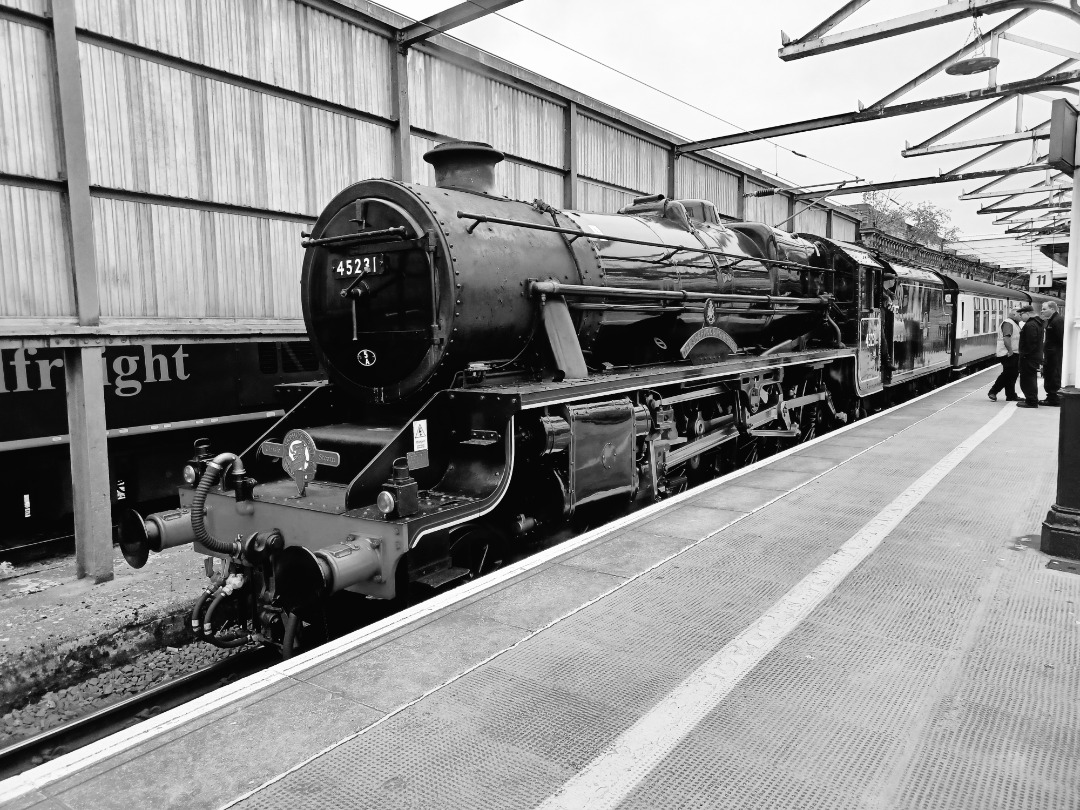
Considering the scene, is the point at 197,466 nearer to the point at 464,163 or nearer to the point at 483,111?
the point at 464,163

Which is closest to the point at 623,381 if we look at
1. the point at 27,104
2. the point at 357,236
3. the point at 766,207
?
the point at 357,236

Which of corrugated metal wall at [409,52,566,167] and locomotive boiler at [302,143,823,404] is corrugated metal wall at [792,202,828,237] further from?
locomotive boiler at [302,143,823,404]

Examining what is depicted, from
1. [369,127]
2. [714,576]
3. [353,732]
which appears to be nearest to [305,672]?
[353,732]

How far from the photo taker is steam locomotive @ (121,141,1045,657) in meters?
4.17

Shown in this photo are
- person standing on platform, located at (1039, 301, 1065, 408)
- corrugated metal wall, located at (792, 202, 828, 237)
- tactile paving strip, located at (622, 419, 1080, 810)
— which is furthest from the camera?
corrugated metal wall, located at (792, 202, 828, 237)

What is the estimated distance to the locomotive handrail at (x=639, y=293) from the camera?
5.16 m

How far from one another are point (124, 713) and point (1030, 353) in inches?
483

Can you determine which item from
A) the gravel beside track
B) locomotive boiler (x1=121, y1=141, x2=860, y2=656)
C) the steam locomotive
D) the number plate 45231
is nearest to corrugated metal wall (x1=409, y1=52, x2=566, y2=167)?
the steam locomotive

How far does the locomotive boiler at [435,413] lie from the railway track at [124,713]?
0.63ft

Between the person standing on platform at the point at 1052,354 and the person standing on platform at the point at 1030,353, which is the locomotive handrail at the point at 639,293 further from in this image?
the person standing on platform at the point at 1052,354

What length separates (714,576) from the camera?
409 cm

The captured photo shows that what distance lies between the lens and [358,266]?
4.89 metres

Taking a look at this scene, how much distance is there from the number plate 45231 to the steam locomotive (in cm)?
1

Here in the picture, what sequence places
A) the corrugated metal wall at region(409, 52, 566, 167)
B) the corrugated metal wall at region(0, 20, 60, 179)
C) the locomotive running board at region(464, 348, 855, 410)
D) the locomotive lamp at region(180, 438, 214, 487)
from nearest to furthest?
the locomotive running board at region(464, 348, 855, 410), the locomotive lamp at region(180, 438, 214, 487), the corrugated metal wall at region(0, 20, 60, 179), the corrugated metal wall at region(409, 52, 566, 167)
